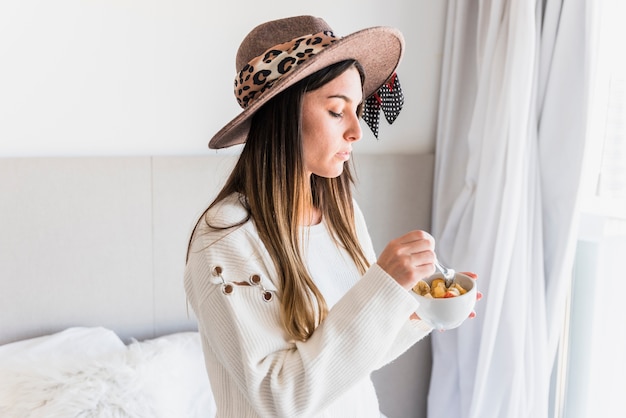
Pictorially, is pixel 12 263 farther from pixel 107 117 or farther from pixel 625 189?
pixel 625 189

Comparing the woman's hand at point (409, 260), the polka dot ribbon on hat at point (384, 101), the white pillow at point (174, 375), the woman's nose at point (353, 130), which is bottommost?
the white pillow at point (174, 375)

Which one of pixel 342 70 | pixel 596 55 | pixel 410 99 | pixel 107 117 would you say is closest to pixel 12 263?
pixel 107 117

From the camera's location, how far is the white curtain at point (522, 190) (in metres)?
1.79

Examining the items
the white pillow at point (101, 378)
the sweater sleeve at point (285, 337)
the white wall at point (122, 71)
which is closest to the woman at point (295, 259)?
the sweater sleeve at point (285, 337)

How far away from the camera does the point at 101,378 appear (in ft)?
4.85

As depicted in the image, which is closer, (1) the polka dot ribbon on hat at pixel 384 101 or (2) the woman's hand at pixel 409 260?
(2) the woman's hand at pixel 409 260

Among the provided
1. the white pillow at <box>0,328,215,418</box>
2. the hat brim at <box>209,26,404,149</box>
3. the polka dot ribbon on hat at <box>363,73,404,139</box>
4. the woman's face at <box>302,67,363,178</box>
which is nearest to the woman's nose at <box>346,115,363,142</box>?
the woman's face at <box>302,67,363,178</box>

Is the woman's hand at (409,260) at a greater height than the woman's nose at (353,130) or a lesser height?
lesser

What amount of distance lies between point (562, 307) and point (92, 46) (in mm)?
1585

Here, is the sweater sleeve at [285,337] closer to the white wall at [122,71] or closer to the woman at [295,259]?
the woman at [295,259]

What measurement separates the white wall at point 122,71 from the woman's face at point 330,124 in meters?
A: 0.92

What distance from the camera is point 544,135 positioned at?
186 cm

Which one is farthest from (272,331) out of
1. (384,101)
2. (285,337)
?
(384,101)

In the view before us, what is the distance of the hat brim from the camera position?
0.99 metres
